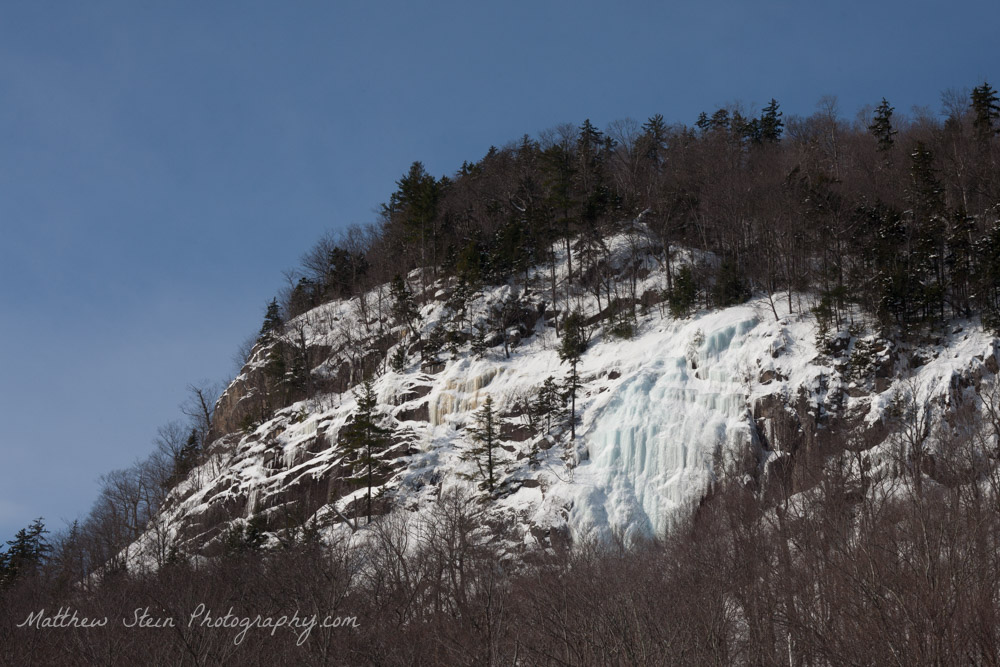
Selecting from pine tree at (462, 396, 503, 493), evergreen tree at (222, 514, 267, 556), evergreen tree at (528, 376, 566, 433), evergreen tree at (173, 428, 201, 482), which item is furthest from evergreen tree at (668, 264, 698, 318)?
evergreen tree at (173, 428, 201, 482)

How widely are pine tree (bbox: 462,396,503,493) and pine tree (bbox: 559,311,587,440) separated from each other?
163 inches

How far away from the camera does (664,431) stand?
1334 inches

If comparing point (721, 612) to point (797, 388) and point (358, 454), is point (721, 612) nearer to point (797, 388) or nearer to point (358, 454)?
point (797, 388)

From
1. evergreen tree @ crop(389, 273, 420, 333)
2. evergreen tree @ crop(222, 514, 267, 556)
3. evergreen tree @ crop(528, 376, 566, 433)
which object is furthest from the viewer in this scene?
evergreen tree @ crop(389, 273, 420, 333)

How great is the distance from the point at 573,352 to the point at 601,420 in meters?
4.86

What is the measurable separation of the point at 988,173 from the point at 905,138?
1420 centimetres

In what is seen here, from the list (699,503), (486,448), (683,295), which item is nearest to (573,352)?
(683,295)

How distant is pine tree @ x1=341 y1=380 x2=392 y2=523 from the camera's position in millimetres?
36513

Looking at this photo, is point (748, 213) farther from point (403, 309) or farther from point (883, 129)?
point (403, 309)

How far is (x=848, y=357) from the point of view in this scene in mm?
33281

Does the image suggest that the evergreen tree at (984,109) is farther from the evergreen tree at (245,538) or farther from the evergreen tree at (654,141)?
the evergreen tree at (245,538)

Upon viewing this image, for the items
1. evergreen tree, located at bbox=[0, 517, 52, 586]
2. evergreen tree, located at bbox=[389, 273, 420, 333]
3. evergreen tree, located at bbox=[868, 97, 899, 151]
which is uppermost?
evergreen tree, located at bbox=[868, 97, 899, 151]

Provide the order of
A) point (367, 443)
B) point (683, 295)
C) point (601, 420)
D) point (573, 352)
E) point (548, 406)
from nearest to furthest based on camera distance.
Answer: point (601, 420)
point (367, 443)
point (548, 406)
point (573, 352)
point (683, 295)

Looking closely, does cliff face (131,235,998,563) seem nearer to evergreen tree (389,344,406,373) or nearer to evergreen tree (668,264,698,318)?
evergreen tree (389,344,406,373)
